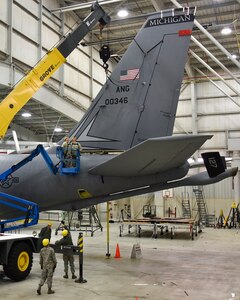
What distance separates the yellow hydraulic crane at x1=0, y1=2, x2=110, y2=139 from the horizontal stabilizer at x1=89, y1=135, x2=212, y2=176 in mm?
4339

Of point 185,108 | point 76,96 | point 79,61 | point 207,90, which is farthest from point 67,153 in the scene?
point 207,90

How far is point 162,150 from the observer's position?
338 inches

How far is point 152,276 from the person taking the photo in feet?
39.1

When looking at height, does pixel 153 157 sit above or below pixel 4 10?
below

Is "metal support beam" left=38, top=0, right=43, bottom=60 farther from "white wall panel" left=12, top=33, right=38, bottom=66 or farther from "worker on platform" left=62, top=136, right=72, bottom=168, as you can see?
"worker on platform" left=62, top=136, right=72, bottom=168

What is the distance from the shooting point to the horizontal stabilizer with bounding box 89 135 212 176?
789cm

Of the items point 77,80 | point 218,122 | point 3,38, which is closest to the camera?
point 3,38

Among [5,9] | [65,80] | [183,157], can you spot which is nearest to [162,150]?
[183,157]

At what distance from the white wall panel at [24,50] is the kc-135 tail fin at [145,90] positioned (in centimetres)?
1367

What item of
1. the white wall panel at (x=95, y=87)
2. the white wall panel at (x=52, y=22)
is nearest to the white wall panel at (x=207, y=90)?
the white wall panel at (x=95, y=87)

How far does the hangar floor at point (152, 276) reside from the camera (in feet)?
31.9

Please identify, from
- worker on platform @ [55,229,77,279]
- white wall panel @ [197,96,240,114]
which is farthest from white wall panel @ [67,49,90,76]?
worker on platform @ [55,229,77,279]

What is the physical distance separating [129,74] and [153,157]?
12.7 feet

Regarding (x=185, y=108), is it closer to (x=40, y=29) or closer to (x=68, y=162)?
(x=40, y=29)
